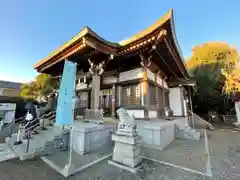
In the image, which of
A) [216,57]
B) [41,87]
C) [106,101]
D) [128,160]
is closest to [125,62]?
[106,101]

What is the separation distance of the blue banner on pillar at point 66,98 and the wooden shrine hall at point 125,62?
6.81ft

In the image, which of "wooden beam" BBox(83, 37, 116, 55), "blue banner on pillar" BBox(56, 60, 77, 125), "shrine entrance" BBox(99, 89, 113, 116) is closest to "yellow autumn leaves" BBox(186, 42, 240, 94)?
"shrine entrance" BBox(99, 89, 113, 116)

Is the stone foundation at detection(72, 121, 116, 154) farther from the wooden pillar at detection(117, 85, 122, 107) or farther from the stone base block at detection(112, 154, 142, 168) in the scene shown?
the wooden pillar at detection(117, 85, 122, 107)

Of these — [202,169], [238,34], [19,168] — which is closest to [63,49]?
[19,168]

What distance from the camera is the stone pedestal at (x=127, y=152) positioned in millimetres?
3008

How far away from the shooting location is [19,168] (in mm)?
3012

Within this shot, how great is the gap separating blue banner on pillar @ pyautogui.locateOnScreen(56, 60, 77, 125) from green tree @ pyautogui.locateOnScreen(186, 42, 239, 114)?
17.1 meters

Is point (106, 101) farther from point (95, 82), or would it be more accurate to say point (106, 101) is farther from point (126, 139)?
point (126, 139)

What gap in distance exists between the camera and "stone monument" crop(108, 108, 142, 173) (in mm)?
3020

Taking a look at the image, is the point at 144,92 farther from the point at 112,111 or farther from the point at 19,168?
the point at 19,168

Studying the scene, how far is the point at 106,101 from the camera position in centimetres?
811

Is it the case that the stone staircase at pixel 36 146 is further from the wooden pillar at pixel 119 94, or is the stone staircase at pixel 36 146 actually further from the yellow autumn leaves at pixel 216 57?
the yellow autumn leaves at pixel 216 57

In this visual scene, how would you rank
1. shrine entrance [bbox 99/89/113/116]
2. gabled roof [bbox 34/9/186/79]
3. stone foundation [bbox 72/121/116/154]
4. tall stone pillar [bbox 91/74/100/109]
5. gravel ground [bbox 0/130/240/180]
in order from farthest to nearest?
shrine entrance [bbox 99/89/113/116]
tall stone pillar [bbox 91/74/100/109]
gabled roof [bbox 34/9/186/79]
stone foundation [bbox 72/121/116/154]
gravel ground [bbox 0/130/240/180]

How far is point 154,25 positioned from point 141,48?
1.09 meters
